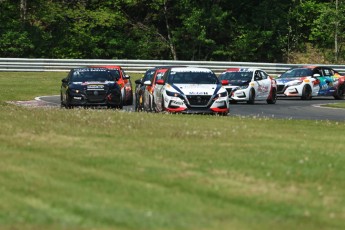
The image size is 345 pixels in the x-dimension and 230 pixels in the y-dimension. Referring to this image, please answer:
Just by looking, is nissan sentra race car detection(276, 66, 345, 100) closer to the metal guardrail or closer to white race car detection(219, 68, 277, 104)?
white race car detection(219, 68, 277, 104)

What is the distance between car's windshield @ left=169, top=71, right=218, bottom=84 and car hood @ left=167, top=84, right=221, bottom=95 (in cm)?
55

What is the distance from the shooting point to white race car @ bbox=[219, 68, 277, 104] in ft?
117

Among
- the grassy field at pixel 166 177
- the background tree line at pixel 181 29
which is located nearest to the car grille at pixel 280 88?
the background tree line at pixel 181 29

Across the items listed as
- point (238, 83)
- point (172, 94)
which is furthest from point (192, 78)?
point (238, 83)

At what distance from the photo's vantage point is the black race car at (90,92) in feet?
98.6

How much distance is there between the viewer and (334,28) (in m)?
59.9

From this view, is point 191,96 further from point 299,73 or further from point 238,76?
point 299,73

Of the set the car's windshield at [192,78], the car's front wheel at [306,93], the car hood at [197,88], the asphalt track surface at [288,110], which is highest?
the car's windshield at [192,78]

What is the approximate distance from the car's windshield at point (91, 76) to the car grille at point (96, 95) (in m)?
0.84

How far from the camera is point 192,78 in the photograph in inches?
1063

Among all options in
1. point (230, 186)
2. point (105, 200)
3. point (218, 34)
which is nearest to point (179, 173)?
point (230, 186)

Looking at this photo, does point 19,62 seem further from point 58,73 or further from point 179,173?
point 179,173

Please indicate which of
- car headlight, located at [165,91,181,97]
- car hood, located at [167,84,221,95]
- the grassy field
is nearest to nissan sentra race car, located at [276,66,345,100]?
car hood, located at [167,84,221,95]

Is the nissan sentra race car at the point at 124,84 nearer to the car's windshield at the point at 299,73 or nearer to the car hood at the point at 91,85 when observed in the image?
the car hood at the point at 91,85
